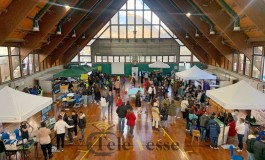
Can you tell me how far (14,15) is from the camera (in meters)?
9.55

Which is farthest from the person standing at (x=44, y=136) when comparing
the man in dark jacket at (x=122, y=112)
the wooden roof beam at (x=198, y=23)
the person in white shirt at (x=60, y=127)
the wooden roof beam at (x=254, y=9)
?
the wooden roof beam at (x=198, y=23)

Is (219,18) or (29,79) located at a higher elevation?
(219,18)

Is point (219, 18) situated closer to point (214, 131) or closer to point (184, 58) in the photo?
point (214, 131)

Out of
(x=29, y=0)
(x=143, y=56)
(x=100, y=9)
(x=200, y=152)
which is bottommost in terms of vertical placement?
(x=200, y=152)

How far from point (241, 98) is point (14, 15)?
9278mm

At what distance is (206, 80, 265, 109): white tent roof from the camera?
7.27m

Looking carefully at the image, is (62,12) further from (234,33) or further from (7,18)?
(234,33)

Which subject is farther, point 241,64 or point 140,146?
point 241,64

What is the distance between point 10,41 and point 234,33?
1228 centimetres

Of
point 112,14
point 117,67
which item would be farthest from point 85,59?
point 112,14

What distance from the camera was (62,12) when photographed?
40.2ft

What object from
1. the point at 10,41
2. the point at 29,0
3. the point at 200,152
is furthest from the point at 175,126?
the point at 10,41

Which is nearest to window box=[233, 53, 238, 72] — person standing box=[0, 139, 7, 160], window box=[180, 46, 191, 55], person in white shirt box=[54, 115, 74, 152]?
window box=[180, 46, 191, 55]

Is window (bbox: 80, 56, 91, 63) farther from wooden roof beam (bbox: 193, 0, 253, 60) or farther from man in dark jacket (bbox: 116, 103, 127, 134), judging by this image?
man in dark jacket (bbox: 116, 103, 127, 134)
